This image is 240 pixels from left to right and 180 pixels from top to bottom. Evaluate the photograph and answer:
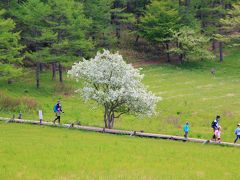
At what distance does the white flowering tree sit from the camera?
1501 inches

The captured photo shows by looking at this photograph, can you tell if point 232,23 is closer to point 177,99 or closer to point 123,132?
point 177,99

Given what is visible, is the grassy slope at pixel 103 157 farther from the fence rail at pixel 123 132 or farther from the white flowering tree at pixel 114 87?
the white flowering tree at pixel 114 87

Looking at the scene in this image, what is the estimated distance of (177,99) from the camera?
181 ft

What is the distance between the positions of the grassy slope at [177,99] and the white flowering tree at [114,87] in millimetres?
3775

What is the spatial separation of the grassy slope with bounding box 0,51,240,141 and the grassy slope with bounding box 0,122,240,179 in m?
8.44

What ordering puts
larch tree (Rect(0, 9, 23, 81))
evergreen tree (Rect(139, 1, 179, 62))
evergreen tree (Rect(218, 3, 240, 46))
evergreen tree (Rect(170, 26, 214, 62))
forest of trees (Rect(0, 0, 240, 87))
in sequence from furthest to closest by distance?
evergreen tree (Rect(139, 1, 179, 62)) < evergreen tree (Rect(170, 26, 214, 62)) < evergreen tree (Rect(218, 3, 240, 46)) < forest of trees (Rect(0, 0, 240, 87)) < larch tree (Rect(0, 9, 23, 81))

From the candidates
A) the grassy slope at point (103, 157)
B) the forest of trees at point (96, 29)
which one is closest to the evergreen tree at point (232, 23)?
the forest of trees at point (96, 29)

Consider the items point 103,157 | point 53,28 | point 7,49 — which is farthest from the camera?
point 53,28

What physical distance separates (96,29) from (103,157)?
47.6 m

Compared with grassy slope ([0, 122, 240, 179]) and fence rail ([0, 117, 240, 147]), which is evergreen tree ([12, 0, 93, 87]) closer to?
fence rail ([0, 117, 240, 147])

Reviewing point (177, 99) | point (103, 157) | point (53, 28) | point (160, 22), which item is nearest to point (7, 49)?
point (53, 28)

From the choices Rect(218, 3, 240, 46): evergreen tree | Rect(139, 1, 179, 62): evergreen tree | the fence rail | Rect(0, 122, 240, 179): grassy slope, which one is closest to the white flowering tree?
the fence rail

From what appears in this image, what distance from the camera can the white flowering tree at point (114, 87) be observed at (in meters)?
38.1

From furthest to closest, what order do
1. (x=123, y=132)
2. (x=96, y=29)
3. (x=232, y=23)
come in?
(x=96, y=29), (x=232, y=23), (x=123, y=132)
